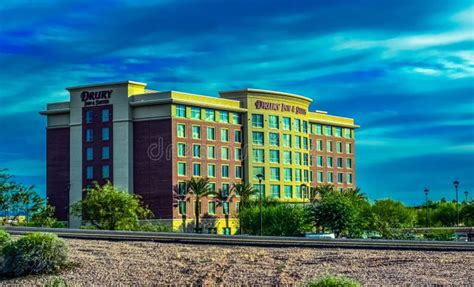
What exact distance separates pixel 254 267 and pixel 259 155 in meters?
93.4

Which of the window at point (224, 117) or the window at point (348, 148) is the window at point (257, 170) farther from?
the window at point (348, 148)

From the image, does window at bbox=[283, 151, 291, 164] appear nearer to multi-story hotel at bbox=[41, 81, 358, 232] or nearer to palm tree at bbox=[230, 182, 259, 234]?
multi-story hotel at bbox=[41, 81, 358, 232]

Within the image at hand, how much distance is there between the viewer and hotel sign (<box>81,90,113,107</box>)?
10912 cm

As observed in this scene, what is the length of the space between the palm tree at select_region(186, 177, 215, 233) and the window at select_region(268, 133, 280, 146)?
1530cm

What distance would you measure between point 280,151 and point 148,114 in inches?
869

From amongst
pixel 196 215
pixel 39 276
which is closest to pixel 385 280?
pixel 39 276

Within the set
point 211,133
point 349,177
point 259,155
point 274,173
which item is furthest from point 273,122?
point 349,177

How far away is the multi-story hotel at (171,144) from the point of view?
10606cm

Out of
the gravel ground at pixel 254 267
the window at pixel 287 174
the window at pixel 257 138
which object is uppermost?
the window at pixel 257 138

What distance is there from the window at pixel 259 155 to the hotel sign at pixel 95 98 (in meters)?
22.1

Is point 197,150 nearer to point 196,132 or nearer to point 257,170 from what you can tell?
point 196,132

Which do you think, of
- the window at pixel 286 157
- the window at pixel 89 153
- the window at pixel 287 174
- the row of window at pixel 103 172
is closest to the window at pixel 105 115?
the window at pixel 89 153

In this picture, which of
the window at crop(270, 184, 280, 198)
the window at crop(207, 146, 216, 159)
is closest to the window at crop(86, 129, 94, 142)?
the window at crop(207, 146, 216, 159)

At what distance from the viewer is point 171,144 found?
104875 millimetres
